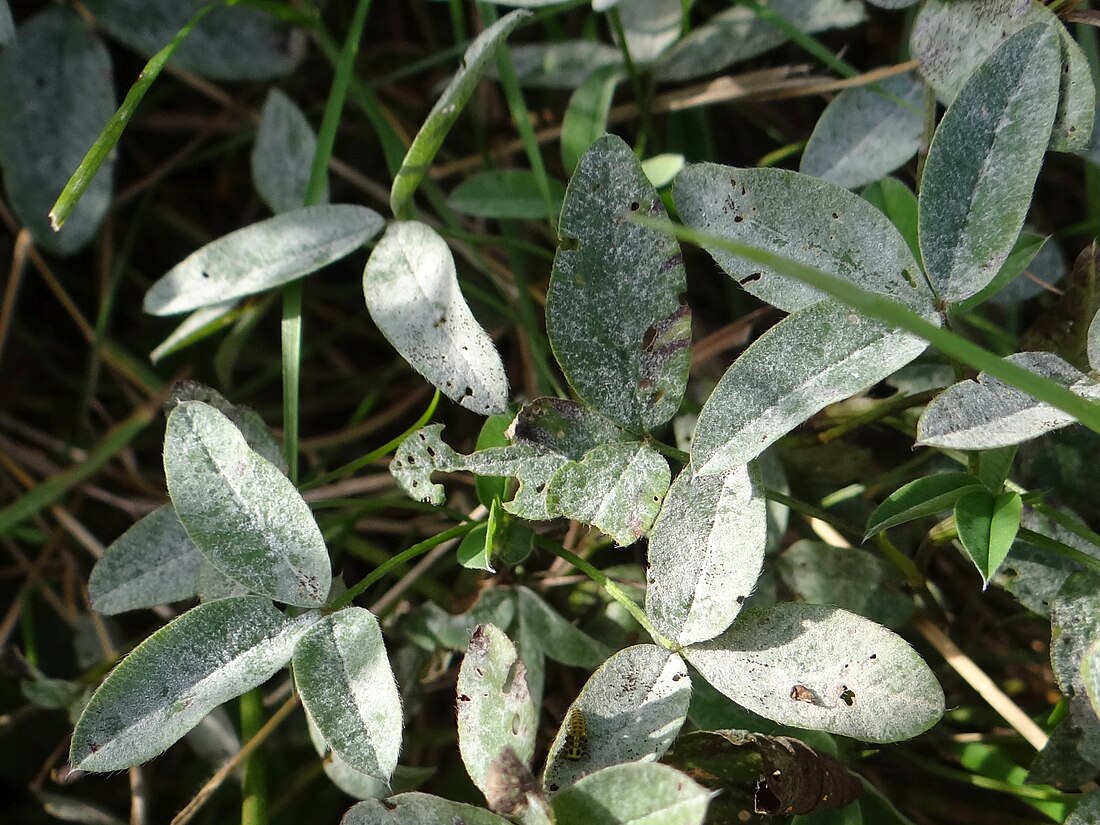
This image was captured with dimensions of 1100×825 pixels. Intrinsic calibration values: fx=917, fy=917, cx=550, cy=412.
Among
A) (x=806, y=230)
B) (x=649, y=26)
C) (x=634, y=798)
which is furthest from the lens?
(x=649, y=26)

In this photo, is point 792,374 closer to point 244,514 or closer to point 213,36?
point 244,514

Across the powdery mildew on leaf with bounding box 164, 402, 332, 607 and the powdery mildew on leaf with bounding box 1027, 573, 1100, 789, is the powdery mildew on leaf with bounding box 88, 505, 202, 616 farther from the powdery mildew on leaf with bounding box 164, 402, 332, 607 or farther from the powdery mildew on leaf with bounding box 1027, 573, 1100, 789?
the powdery mildew on leaf with bounding box 1027, 573, 1100, 789

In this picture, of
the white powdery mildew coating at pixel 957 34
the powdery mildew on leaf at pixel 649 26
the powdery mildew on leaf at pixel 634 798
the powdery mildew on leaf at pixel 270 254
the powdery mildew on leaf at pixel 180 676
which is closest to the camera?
the powdery mildew on leaf at pixel 634 798

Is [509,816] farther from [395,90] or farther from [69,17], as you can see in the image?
[69,17]

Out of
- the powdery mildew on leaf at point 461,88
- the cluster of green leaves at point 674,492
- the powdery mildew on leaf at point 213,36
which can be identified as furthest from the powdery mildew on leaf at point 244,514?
the powdery mildew on leaf at point 213,36

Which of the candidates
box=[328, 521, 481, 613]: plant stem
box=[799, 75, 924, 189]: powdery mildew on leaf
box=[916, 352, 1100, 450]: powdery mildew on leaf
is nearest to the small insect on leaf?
box=[328, 521, 481, 613]: plant stem

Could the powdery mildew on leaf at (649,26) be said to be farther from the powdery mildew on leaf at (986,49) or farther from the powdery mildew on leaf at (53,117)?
the powdery mildew on leaf at (53,117)

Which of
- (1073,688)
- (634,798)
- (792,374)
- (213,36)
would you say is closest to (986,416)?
(792,374)
